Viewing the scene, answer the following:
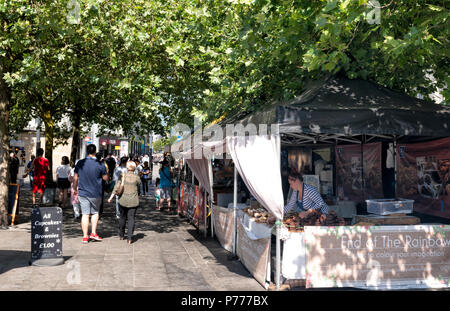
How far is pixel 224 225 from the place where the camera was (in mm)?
9383

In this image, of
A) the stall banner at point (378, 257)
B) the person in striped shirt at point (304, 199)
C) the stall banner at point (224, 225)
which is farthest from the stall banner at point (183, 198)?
the stall banner at point (378, 257)

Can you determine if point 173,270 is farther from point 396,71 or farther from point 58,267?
point 396,71

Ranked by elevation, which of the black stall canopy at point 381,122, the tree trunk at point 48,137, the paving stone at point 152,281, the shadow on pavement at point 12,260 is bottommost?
the paving stone at point 152,281

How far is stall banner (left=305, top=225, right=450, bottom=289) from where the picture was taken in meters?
6.03

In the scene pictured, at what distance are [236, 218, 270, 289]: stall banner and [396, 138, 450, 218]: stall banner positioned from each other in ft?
12.6

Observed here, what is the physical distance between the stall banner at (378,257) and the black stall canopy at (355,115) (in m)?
1.36

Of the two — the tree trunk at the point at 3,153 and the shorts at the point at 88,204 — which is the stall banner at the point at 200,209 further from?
the tree trunk at the point at 3,153

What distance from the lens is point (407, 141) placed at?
A: 960 centimetres

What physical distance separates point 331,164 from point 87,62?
697cm

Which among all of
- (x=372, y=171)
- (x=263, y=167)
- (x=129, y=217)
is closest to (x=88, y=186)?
(x=129, y=217)

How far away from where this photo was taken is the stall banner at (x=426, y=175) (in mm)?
8484

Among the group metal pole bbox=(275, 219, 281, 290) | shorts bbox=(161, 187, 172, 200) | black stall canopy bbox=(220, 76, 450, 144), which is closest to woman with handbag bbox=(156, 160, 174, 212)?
shorts bbox=(161, 187, 172, 200)

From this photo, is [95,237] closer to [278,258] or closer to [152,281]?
[152,281]

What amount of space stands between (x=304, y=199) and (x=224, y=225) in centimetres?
255
